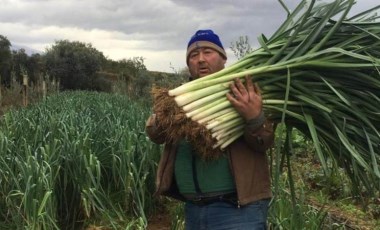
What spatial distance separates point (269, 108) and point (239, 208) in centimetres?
39

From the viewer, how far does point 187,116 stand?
1927 mm

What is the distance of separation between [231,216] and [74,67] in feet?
85.7

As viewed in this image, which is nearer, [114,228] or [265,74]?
[265,74]

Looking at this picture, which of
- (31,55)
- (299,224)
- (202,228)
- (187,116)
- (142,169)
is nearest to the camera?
(187,116)

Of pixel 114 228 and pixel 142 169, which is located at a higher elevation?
pixel 142 169

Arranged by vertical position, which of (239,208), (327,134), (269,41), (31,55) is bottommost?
(239,208)

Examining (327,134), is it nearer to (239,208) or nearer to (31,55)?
(239,208)

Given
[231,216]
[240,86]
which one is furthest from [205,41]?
[231,216]

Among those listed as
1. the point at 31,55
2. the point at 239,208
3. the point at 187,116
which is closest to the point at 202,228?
the point at 239,208

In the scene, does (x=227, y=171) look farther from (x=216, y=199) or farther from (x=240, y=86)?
(x=240, y=86)

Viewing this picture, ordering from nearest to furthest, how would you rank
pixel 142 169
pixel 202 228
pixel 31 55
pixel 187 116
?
pixel 187 116, pixel 202 228, pixel 142 169, pixel 31 55

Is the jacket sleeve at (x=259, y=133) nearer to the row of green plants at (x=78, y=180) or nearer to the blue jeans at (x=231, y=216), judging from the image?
the blue jeans at (x=231, y=216)

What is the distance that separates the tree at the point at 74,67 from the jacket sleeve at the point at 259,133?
1006 inches

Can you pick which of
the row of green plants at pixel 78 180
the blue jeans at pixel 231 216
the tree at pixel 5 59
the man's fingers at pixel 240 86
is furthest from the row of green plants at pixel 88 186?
the tree at pixel 5 59
